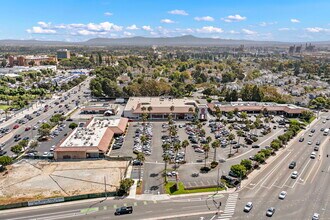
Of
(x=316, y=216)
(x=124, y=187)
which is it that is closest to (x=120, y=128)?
(x=124, y=187)

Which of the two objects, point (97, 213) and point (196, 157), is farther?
point (196, 157)

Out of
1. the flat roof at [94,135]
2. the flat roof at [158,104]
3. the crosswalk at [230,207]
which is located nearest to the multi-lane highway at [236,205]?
the crosswalk at [230,207]

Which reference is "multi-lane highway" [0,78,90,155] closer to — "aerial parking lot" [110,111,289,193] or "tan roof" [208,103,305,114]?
"aerial parking lot" [110,111,289,193]

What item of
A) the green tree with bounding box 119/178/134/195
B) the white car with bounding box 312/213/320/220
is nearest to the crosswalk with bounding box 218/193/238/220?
the white car with bounding box 312/213/320/220

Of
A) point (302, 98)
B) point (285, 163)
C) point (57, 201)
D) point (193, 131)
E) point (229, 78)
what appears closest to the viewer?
point (57, 201)

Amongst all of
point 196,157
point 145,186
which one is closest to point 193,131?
point 196,157

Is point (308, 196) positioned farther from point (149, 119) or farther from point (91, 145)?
point (149, 119)

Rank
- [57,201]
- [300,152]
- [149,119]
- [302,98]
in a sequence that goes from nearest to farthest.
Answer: [57,201] < [300,152] < [149,119] < [302,98]
